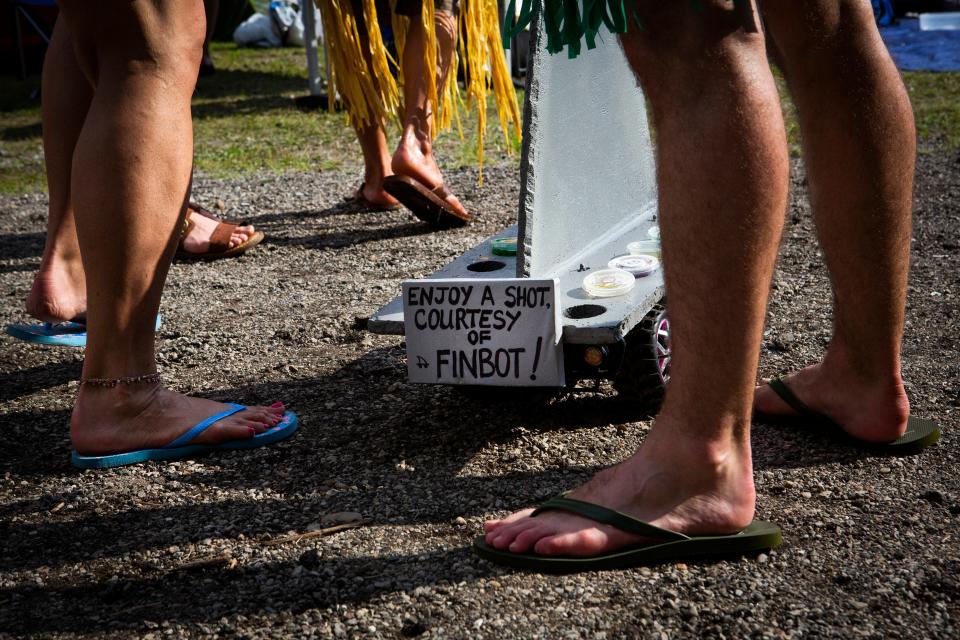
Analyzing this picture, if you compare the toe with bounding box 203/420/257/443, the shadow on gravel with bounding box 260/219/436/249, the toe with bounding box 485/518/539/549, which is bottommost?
the shadow on gravel with bounding box 260/219/436/249

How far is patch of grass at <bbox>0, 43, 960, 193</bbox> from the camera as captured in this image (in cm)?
475

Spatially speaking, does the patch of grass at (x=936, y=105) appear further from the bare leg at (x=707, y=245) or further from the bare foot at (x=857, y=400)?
the bare leg at (x=707, y=245)

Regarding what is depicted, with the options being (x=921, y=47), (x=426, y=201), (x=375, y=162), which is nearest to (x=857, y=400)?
(x=426, y=201)

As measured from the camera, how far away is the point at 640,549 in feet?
4.33

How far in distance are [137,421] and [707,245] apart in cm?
105

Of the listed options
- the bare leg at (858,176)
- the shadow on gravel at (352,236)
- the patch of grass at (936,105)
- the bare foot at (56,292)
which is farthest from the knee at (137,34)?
the patch of grass at (936,105)

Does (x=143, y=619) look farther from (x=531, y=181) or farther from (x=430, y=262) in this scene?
(x=430, y=262)

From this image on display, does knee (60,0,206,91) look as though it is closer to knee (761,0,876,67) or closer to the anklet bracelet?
the anklet bracelet

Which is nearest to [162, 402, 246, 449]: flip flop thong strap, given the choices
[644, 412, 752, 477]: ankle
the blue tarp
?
[644, 412, 752, 477]: ankle

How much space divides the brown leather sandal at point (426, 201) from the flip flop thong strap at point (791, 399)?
1695 mm

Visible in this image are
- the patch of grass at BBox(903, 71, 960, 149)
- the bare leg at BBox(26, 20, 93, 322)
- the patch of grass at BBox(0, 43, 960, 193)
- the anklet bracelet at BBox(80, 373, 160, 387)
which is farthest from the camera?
the patch of grass at BBox(0, 43, 960, 193)

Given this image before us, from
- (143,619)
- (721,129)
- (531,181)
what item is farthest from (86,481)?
(721,129)

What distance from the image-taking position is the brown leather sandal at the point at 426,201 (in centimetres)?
322

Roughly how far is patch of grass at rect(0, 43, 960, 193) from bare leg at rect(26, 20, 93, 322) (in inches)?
84.2
